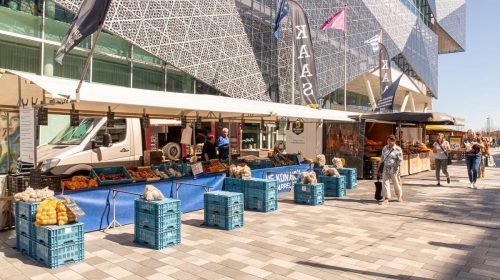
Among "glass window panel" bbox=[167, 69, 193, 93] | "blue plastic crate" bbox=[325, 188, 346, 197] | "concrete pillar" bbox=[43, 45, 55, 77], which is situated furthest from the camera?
"glass window panel" bbox=[167, 69, 193, 93]

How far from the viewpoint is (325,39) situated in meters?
32.3

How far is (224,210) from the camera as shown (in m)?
7.20

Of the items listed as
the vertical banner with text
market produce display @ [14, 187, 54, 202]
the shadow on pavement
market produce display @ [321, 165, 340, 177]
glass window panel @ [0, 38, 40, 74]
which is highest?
glass window panel @ [0, 38, 40, 74]

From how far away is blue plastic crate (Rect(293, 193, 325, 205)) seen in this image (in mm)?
9609

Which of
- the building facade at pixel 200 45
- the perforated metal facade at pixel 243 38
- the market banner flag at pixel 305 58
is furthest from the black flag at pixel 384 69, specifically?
the market banner flag at pixel 305 58

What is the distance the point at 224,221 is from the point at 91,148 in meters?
4.70

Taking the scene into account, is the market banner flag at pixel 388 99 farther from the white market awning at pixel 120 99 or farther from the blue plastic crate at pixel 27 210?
the blue plastic crate at pixel 27 210

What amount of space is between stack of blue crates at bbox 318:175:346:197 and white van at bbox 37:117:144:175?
5.59 metres

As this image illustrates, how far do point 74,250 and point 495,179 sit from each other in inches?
670

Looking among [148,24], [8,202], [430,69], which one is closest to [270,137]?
[148,24]

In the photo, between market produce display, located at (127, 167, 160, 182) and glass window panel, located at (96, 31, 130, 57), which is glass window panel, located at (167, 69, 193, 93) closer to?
glass window panel, located at (96, 31, 130, 57)

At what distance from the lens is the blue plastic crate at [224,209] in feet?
23.4

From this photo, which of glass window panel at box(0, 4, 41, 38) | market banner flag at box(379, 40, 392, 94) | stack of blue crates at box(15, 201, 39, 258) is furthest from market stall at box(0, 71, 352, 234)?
market banner flag at box(379, 40, 392, 94)

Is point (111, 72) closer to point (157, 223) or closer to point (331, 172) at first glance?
point (331, 172)
